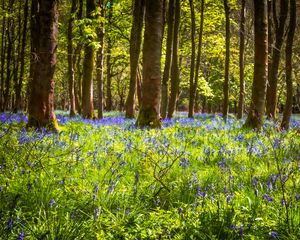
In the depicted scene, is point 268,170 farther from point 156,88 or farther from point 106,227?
point 156,88

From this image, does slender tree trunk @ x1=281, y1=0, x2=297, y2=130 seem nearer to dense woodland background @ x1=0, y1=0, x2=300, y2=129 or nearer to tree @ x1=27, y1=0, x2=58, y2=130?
dense woodland background @ x1=0, y1=0, x2=300, y2=129

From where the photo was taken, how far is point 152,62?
33.4 ft

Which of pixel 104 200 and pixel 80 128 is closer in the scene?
pixel 104 200

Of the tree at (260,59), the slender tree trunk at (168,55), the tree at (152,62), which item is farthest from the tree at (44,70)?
the slender tree trunk at (168,55)

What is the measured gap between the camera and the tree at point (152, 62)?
33.3 ft

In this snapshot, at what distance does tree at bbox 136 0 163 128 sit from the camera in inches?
400

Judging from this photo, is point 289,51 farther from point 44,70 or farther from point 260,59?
point 44,70

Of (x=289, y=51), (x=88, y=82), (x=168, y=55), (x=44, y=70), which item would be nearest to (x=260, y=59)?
(x=289, y=51)

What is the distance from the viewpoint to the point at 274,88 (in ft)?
50.0

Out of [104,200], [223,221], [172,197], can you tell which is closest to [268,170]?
[172,197]

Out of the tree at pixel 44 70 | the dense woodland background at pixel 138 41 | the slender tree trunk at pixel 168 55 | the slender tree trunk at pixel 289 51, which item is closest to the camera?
the tree at pixel 44 70

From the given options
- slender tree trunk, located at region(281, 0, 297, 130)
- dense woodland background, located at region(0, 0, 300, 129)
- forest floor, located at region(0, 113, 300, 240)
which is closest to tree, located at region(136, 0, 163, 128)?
dense woodland background, located at region(0, 0, 300, 129)

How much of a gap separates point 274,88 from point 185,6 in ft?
33.5

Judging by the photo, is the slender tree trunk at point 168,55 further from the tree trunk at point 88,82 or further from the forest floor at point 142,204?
the forest floor at point 142,204
